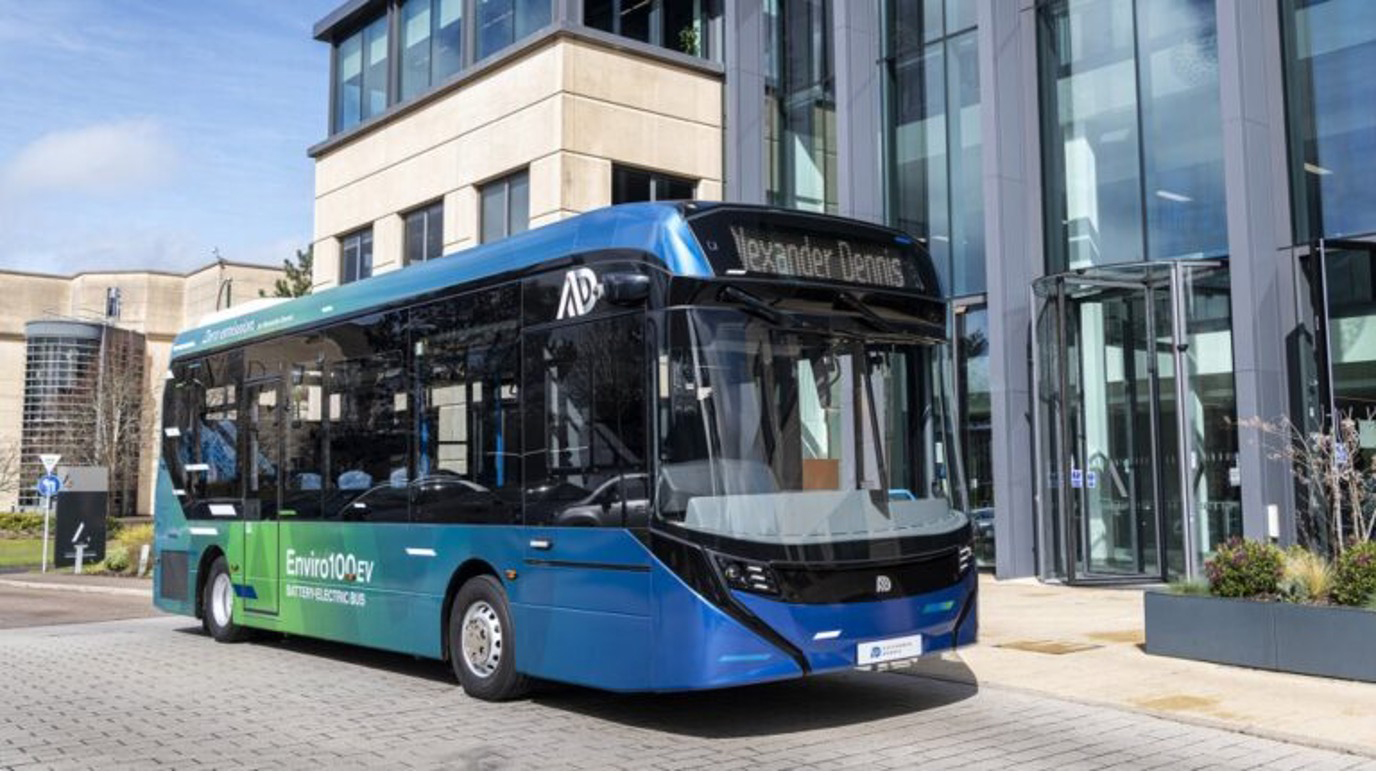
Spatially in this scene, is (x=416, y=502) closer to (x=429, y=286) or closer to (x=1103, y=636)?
(x=429, y=286)

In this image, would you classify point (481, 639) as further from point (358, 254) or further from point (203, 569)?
point (358, 254)

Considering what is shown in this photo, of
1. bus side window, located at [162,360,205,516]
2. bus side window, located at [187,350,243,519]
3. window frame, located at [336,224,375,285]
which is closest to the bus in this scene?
bus side window, located at [187,350,243,519]

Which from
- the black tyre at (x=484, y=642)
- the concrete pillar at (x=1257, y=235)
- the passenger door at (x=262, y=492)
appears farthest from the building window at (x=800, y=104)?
the black tyre at (x=484, y=642)

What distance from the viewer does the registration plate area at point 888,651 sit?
781 centimetres

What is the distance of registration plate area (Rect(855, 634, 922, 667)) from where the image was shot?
7.81 metres

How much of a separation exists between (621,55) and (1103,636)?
14902 mm

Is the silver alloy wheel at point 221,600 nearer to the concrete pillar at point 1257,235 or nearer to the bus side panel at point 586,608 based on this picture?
the bus side panel at point 586,608

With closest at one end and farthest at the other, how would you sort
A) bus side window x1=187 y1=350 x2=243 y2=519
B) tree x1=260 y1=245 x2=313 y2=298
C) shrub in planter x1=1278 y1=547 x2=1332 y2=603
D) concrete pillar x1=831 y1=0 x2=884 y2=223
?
shrub in planter x1=1278 y1=547 x2=1332 y2=603
bus side window x1=187 y1=350 x2=243 y2=519
concrete pillar x1=831 y1=0 x2=884 y2=223
tree x1=260 y1=245 x2=313 y2=298

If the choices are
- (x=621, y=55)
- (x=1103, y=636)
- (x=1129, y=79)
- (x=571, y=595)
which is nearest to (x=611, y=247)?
(x=571, y=595)

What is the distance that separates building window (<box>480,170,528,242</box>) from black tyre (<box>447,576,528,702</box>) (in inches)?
562

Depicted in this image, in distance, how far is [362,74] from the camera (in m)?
28.8

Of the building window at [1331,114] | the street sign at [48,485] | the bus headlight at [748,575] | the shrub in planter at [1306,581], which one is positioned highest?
the building window at [1331,114]

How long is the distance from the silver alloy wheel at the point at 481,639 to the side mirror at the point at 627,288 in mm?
2625

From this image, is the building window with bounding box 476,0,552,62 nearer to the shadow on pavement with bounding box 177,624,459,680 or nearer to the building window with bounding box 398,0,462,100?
the building window with bounding box 398,0,462,100
